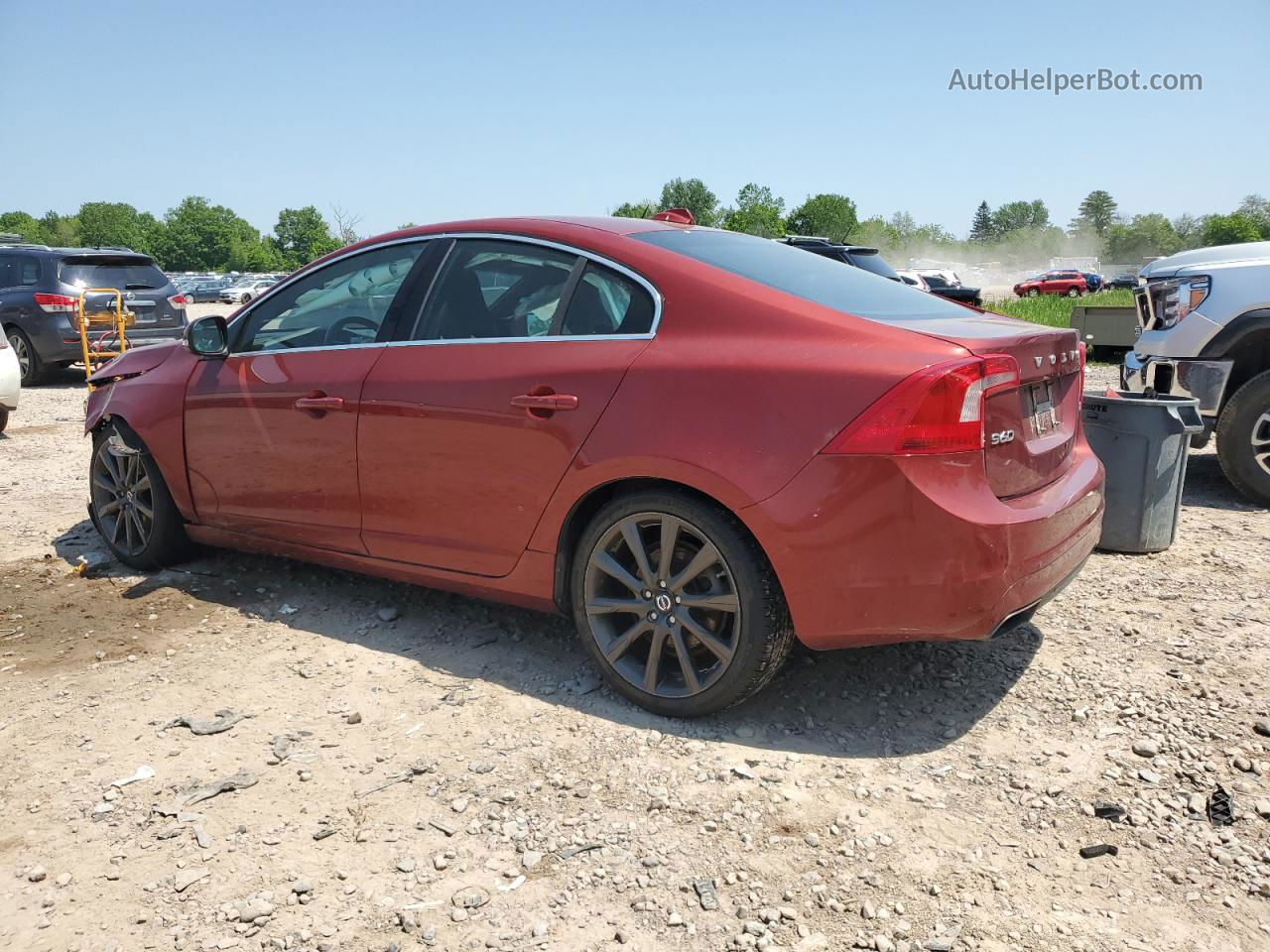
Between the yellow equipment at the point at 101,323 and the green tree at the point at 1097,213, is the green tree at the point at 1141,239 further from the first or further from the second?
the yellow equipment at the point at 101,323

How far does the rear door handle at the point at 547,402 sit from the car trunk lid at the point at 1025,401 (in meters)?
1.13

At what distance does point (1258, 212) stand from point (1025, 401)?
133267 millimetres

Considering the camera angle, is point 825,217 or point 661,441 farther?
point 825,217

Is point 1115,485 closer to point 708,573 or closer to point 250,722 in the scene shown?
point 708,573

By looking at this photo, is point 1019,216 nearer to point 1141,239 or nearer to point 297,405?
point 1141,239

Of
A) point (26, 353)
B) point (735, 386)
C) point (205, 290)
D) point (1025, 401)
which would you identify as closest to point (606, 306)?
point (735, 386)

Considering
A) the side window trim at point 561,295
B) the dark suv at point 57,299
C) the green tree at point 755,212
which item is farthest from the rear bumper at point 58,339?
the green tree at point 755,212

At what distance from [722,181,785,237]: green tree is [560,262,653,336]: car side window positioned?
9001cm

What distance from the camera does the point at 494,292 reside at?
3723mm

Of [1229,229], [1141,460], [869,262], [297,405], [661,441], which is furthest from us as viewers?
[1229,229]

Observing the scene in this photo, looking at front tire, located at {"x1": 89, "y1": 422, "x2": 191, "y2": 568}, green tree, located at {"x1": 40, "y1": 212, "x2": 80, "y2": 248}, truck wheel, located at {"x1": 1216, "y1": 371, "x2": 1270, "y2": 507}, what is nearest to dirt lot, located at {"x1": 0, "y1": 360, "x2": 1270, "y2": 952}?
front tire, located at {"x1": 89, "y1": 422, "x2": 191, "y2": 568}

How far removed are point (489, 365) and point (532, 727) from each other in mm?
1290

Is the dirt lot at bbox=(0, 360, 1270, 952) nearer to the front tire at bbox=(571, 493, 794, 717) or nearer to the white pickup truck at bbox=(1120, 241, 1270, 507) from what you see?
the front tire at bbox=(571, 493, 794, 717)

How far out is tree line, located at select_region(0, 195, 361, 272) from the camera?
13650 centimetres
